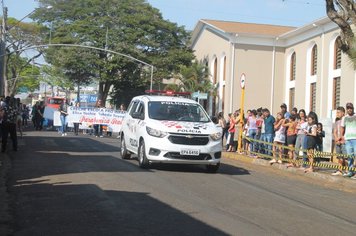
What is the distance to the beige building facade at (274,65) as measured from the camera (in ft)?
116

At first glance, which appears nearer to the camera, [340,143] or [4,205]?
[4,205]

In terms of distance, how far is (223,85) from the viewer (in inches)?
1810

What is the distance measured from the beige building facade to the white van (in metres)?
21.1

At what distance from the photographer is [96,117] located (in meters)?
30.4

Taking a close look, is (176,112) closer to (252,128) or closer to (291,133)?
(291,133)

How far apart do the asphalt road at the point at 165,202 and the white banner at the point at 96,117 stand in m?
15.4

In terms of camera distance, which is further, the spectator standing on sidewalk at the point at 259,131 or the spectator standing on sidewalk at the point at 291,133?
the spectator standing on sidewalk at the point at 259,131

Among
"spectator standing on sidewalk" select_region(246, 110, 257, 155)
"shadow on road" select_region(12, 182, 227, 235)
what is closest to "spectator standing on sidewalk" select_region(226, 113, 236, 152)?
"spectator standing on sidewalk" select_region(246, 110, 257, 155)

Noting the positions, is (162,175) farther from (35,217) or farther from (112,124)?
(112,124)

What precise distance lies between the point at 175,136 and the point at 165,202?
444 cm

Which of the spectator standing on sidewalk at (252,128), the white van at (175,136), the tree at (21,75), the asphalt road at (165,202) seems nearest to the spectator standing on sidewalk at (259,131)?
the spectator standing on sidewalk at (252,128)

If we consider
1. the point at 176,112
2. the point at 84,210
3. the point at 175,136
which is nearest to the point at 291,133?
the point at 176,112

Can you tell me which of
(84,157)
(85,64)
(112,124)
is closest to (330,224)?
(84,157)

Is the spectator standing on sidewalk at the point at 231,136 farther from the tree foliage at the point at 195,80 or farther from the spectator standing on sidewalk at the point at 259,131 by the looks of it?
the tree foliage at the point at 195,80
